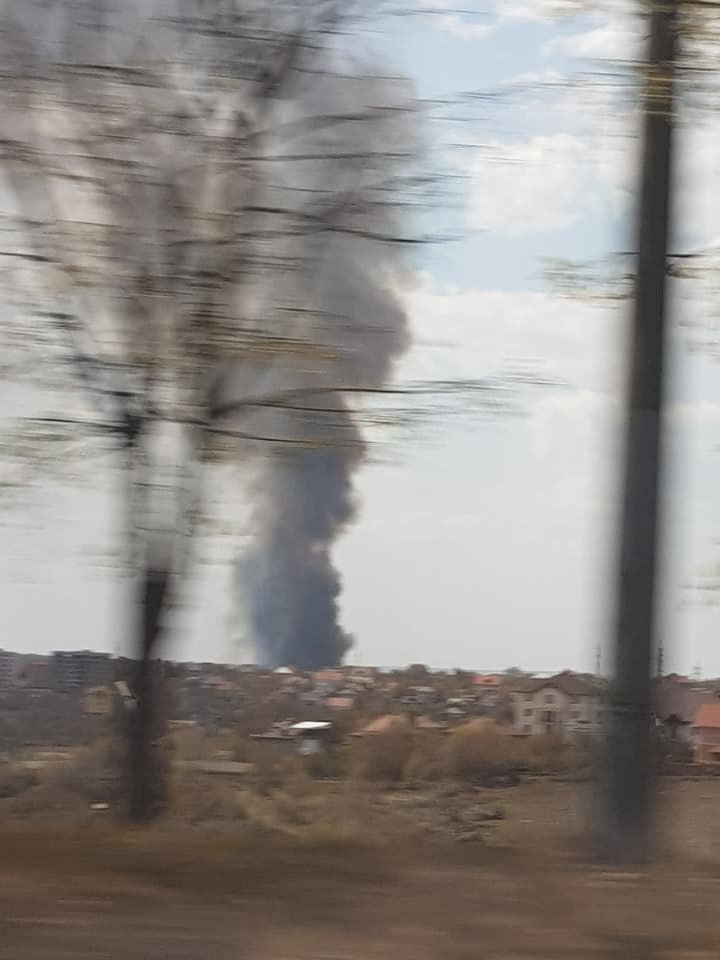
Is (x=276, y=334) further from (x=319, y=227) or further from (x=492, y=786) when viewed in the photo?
(x=492, y=786)

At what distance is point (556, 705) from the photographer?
23.9ft

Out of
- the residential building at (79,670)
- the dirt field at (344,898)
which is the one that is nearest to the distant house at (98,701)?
the residential building at (79,670)

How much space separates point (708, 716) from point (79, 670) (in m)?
3.39

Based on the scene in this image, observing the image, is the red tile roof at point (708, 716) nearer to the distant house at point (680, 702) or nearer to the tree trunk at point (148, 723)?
the distant house at point (680, 702)

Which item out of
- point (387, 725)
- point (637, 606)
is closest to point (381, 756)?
point (387, 725)

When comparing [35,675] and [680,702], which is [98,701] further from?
[680,702]

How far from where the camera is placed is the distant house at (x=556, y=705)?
658cm

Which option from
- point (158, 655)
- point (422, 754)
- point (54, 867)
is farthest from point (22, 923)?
point (422, 754)

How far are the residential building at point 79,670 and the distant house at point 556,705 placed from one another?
2282 millimetres

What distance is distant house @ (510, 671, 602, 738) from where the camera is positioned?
658 centimetres

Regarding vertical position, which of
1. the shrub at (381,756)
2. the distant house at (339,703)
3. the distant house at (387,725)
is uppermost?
the distant house at (339,703)

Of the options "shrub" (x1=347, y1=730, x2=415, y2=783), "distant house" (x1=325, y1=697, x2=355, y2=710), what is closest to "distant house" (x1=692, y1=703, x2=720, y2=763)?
"shrub" (x1=347, y1=730, x2=415, y2=783)

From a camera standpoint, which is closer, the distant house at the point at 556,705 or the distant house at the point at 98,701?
the distant house at the point at 556,705

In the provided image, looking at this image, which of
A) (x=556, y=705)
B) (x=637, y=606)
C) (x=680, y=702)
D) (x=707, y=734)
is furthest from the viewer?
(x=556, y=705)
